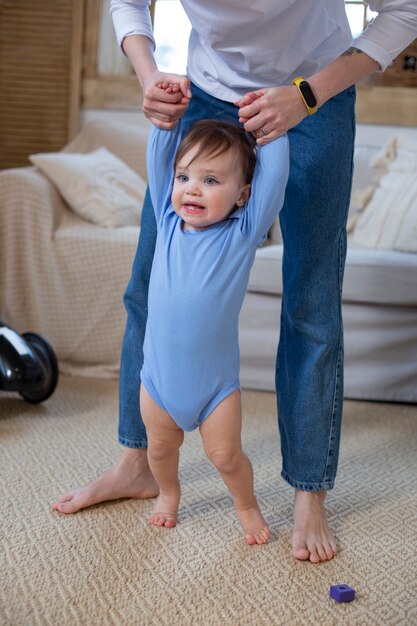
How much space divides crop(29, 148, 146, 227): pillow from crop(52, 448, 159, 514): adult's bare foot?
48.7 inches

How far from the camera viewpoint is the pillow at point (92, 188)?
106 inches

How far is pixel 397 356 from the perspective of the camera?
2.38 metres

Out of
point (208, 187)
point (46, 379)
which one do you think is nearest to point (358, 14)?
point (46, 379)

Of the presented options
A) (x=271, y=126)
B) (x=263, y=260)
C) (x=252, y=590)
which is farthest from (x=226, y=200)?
(x=263, y=260)

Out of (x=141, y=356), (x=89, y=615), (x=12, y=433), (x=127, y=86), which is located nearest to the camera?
(x=89, y=615)

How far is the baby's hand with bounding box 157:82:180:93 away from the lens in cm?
124

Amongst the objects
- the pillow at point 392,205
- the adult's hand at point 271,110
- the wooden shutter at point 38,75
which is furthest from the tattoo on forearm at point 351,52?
the wooden shutter at point 38,75

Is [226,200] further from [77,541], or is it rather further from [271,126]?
[77,541]

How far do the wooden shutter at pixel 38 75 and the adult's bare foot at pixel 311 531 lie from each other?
2.30 metres

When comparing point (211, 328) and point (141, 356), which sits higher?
point (211, 328)

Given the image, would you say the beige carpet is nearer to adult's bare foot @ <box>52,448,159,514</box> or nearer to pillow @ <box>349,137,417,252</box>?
adult's bare foot @ <box>52,448,159,514</box>

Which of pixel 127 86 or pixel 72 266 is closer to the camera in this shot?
pixel 72 266

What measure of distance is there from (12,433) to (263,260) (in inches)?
34.7

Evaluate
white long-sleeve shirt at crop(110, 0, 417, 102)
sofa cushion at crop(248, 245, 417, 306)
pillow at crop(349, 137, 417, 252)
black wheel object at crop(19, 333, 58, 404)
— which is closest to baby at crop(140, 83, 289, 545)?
white long-sleeve shirt at crop(110, 0, 417, 102)
